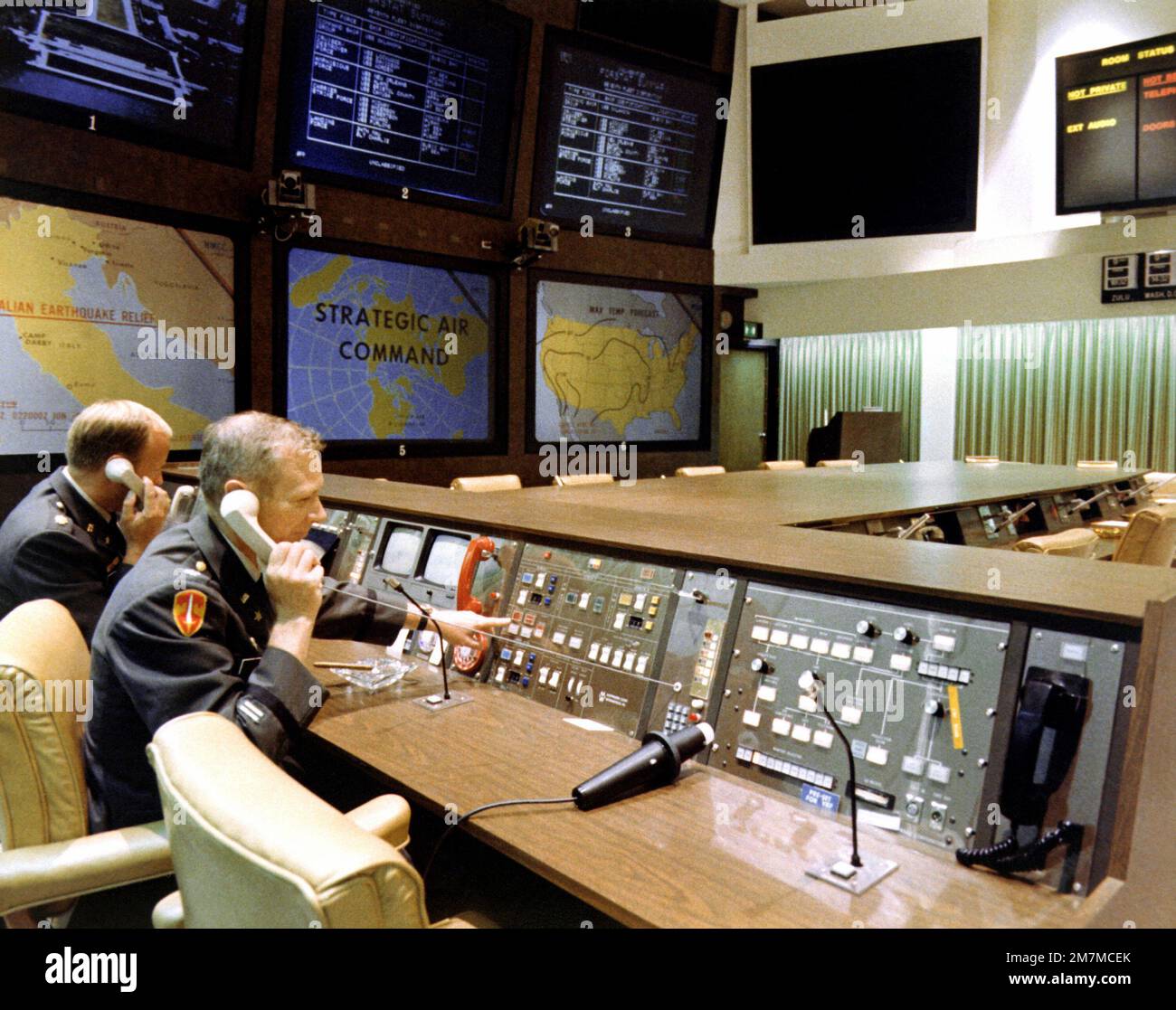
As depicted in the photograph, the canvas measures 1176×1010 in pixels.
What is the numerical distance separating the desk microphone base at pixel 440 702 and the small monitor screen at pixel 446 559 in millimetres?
352

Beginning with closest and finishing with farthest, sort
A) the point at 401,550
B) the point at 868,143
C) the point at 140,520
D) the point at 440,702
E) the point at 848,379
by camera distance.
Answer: the point at 440,702 < the point at 401,550 < the point at 140,520 < the point at 868,143 < the point at 848,379

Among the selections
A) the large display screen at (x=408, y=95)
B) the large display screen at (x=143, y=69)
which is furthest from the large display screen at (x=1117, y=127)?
the large display screen at (x=143, y=69)

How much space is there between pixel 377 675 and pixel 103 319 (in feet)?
11.7

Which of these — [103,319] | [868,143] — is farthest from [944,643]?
[868,143]

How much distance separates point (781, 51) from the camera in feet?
25.8

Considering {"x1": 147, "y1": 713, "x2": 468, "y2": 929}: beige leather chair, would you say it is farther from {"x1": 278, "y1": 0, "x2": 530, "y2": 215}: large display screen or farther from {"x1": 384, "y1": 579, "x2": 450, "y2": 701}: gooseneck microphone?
{"x1": 278, "y1": 0, "x2": 530, "y2": 215}: large display screen

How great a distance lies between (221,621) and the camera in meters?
1.58

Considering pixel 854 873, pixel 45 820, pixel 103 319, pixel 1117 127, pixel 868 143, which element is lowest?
pixel 45 820

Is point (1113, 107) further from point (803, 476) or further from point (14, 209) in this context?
point (14, 209)

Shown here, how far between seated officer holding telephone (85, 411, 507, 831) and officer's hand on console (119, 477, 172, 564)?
1236 millimetres

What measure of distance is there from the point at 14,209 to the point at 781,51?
622 centimetres

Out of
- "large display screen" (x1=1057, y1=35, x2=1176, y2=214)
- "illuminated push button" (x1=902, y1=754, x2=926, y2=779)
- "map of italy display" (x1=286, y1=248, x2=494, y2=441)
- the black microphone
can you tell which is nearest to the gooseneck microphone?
the black microphone

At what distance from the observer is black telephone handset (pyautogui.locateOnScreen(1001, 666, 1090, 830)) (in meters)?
1.14

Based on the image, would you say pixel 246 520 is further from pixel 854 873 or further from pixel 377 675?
pixel 854 873
